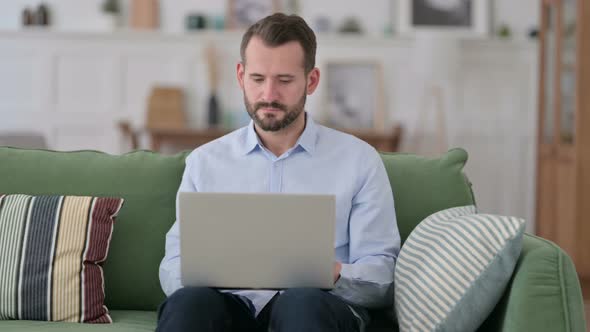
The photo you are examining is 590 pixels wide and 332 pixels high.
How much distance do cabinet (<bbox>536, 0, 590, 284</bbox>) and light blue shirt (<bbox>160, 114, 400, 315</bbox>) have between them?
2.81m

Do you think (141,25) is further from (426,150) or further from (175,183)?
(175,183)

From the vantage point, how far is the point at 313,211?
1.59 meters

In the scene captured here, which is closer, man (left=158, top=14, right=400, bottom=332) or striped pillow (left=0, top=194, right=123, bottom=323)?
man (left=158, top=14, right=400, bottom=332)

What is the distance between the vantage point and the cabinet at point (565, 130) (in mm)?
4473

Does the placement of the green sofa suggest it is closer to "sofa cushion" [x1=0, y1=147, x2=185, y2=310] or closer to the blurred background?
"sofa cushion" [x1=0, y1=147, x2=185, y2=310]

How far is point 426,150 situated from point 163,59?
206 centimetres

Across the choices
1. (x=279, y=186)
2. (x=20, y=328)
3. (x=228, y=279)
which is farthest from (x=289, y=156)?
(x=20, y=328)

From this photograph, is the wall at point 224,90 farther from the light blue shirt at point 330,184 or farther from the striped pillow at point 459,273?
the striped pillow at point 459,273

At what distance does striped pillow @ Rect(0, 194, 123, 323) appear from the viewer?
198 centimetres

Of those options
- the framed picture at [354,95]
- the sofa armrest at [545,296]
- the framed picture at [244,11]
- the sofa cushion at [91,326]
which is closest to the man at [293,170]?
the sofa cushion at [91,326]

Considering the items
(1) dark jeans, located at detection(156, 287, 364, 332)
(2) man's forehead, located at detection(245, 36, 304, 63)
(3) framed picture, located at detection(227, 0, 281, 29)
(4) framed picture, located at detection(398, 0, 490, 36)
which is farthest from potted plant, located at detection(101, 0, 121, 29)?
(1) dark jeans, located at detection(156, 287, 364, 332)

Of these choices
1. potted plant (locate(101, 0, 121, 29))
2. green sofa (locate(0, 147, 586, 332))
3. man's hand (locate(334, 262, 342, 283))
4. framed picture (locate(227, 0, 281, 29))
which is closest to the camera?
man's hand (locate(334, 262, 342, 283))

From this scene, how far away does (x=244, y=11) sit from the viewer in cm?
586

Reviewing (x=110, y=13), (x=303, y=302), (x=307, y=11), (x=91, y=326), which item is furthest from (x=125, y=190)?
(x=307, y=11)
